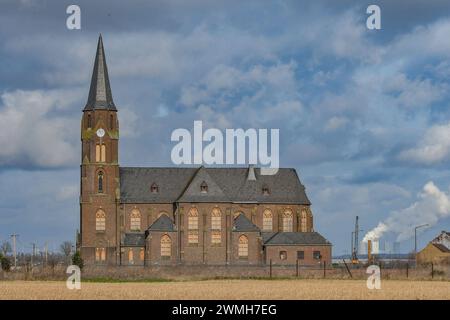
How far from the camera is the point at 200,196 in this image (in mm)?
104438

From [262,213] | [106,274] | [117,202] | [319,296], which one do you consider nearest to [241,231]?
[262,213]

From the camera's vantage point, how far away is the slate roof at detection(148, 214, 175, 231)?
103 metres

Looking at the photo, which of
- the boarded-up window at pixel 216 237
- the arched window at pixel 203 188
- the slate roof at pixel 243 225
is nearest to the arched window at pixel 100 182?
the arched window at pixel 203 188

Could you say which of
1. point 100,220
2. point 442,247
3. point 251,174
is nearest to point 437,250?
point 442,247

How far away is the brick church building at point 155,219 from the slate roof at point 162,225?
97mm

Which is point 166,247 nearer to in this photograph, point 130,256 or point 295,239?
point 130,256

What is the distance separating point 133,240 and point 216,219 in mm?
8421

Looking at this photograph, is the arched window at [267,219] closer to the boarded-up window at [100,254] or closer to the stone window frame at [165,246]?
the stone window frame at [165,246]

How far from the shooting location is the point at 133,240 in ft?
340

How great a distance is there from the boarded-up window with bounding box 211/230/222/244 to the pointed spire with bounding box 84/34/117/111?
15.7 meters

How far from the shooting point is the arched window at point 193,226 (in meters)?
103

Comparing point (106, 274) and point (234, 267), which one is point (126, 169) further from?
point (106, 274)

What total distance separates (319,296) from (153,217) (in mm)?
60482
